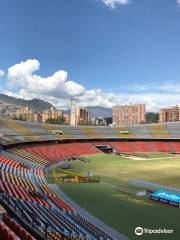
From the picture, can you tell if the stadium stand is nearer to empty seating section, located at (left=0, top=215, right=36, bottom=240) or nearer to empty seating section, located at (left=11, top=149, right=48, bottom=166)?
empty seating section, located at (left=0, top=215, right=36, bottom=240)

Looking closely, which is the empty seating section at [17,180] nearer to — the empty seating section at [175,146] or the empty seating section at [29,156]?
the empty seating section at [29,156]

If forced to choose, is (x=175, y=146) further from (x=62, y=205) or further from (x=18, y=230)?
(x=18, y=230)

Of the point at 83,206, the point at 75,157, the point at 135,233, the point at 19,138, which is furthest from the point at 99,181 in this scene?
the point at 19,138

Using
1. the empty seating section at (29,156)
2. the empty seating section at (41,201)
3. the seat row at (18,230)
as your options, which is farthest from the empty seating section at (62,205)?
the empty seating section at (29,156)

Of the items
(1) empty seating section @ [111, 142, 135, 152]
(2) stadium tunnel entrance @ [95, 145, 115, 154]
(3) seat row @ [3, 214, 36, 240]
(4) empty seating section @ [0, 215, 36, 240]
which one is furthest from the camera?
(1) empty seating section @ [111, 142, 135, 152]

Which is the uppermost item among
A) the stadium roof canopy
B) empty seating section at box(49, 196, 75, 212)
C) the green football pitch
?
the stadium roof canopy

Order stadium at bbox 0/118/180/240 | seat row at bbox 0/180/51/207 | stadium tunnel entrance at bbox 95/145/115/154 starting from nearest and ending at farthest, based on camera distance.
→ 1. stadium at bbox 0/118/180/240
2. seat row at bbox 0/180/51/207
3. stadium tunnel entrance at bbox 95/145/115/154

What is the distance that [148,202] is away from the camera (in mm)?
37969

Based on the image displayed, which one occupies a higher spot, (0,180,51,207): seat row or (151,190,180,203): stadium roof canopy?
(0,180,51,207): seat row

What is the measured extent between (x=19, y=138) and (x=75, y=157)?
15.2 m

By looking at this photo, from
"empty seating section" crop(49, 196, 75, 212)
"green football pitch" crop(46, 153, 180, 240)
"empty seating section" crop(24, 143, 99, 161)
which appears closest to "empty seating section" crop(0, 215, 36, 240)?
"green football pitch" crop(46, 153, 180, 240)

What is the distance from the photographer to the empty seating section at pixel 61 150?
79200mm

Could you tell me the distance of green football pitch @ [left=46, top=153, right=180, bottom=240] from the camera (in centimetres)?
2962

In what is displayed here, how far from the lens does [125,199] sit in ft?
130
